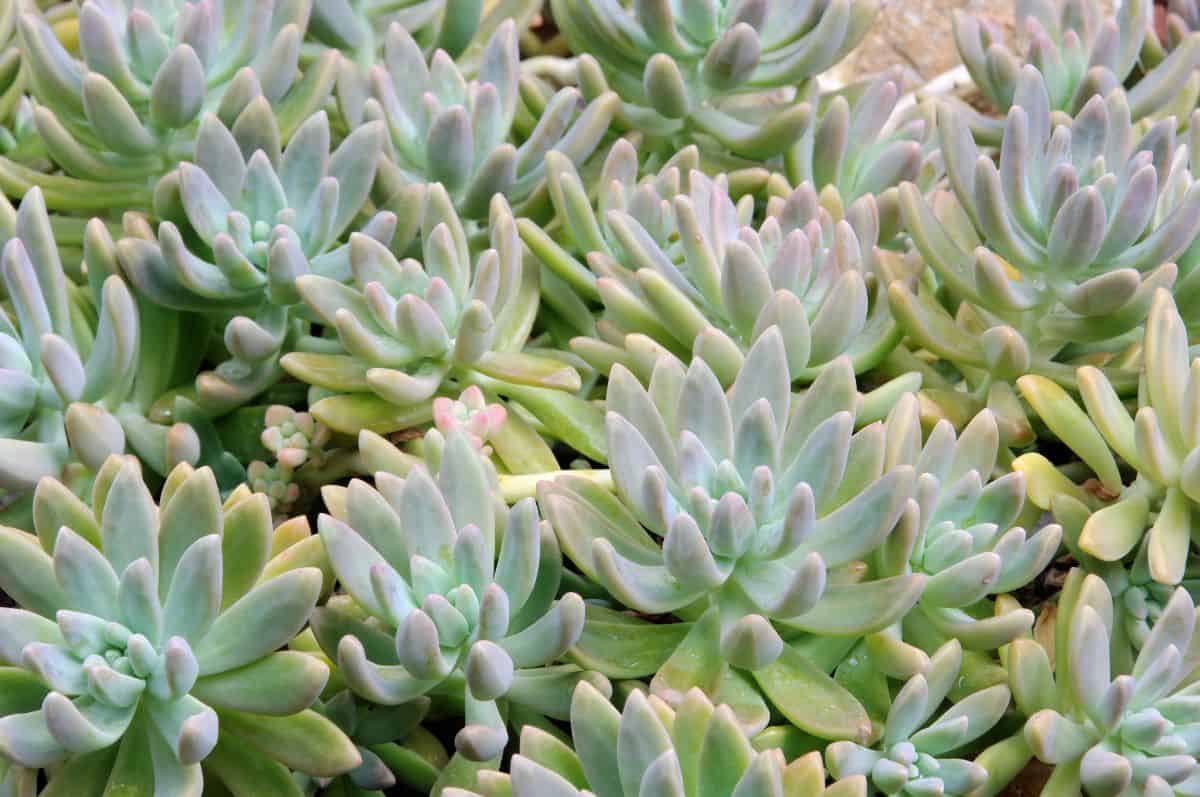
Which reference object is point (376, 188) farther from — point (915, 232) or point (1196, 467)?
point (1196, 467)

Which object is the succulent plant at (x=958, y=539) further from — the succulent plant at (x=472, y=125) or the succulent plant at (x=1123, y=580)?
the succulent plant at (x=472, y=125)

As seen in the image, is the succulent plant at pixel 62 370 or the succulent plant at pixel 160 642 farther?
the succulent plant at pixel 62 370

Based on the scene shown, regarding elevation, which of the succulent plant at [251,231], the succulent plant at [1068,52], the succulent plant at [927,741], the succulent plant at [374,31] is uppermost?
the succulent plant at [1068,52]

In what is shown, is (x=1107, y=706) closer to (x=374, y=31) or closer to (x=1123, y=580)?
(x=1123, y=580)

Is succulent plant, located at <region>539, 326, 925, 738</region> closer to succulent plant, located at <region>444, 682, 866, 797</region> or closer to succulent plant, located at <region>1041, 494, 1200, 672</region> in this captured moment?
succulent plant, located at <region>444, 682, 866, 797</region>

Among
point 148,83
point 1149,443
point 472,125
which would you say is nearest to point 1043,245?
point 1149,443

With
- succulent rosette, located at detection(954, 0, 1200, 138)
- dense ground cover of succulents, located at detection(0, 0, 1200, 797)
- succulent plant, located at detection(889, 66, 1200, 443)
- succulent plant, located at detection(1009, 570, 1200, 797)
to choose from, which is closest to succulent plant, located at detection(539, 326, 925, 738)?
dense ground cover of succulents, located at detection(0, 0, 1200, 797)

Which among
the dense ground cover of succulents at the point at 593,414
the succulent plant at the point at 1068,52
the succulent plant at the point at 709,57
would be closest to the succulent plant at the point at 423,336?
the dense ground cover of succulents at the point at 593,414
